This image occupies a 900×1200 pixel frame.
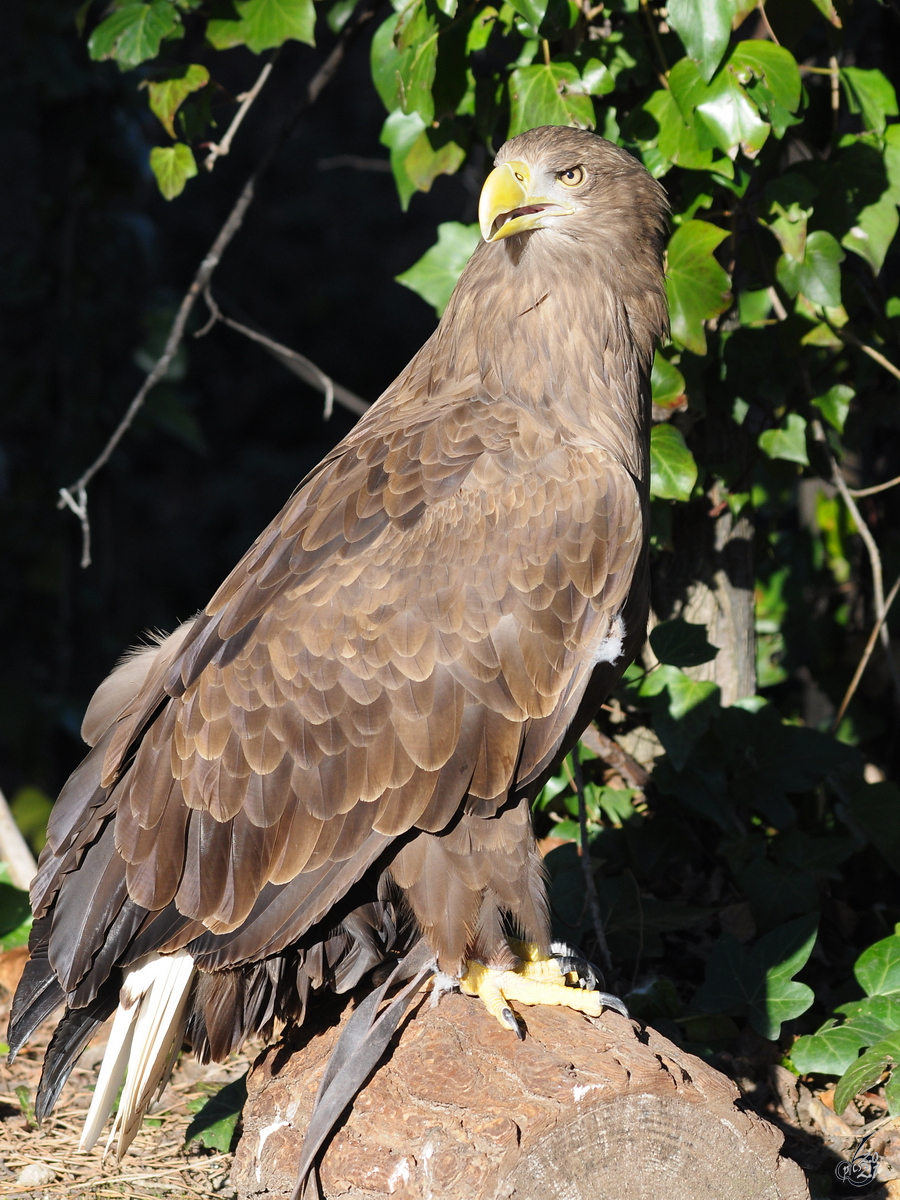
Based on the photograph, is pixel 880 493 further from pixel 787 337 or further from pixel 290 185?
pixel 290 185

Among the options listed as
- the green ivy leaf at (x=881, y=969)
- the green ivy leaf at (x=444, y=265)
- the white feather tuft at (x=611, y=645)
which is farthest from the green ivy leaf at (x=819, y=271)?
the green ivy leaf at (x=881, y=969)

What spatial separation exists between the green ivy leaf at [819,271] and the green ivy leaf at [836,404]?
16.4 inches

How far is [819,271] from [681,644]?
108cm

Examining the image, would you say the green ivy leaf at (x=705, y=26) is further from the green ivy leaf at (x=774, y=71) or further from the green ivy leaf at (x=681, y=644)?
the green ivy leaf at (x=681, y=644)

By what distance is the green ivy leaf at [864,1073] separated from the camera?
274cm

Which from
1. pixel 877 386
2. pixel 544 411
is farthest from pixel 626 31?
pixel 877 386

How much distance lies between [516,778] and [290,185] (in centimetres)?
1208

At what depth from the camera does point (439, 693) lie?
99.9 inches

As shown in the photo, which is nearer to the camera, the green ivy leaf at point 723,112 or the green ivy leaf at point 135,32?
the green ivy leaf at point 723,112

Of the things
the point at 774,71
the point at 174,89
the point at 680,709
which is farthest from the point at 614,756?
the point at 174,89

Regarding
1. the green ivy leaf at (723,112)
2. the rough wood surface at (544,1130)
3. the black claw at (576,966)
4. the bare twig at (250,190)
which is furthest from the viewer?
the bare twig at (250,190)

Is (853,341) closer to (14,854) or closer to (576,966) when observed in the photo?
(576,966)

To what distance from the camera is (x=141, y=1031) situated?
267 cm

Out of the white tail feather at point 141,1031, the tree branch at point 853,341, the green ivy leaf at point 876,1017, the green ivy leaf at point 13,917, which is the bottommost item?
the green ivy leaf at point 876,1017
